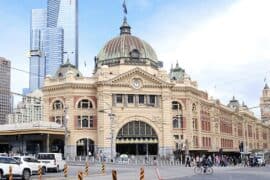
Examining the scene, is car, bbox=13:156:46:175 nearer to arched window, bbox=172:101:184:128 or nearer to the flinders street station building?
the flinders street station building

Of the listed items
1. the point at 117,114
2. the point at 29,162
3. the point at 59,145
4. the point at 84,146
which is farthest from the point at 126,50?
the point at 29,162

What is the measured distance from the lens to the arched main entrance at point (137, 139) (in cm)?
9219

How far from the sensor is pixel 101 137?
298ft

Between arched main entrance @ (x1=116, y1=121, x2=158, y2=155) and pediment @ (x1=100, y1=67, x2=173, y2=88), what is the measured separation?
7.75 meters

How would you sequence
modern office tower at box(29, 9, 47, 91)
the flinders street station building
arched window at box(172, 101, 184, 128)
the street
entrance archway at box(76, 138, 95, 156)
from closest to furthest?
the street < modern office tower at box(29, 9, 47, 91) < the flinders street station building < entrance archway at box(76, 138, 95, 156) < arched window at box(172, 101, 184, 128)

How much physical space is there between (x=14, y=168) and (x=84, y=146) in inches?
2228

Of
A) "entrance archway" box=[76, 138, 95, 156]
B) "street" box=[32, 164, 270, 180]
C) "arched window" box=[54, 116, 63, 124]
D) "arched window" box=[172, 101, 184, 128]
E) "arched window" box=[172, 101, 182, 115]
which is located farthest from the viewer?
"arched window" box=[172, 101, 182, 115]

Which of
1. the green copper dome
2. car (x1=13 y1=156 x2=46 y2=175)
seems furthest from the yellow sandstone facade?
car (x1=13 y1=156 x2=46 y2=175)

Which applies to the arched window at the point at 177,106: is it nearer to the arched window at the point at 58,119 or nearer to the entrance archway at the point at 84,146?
the entrance archway at the point at 84,146

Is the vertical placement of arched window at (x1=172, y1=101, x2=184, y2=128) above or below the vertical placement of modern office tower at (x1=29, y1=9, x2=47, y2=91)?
below

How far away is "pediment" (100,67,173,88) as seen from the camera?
306 feet

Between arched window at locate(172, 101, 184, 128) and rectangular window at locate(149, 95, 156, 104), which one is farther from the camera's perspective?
arched window at locate(172, 101, 184, 128)

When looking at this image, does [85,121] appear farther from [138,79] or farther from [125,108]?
[138,79]

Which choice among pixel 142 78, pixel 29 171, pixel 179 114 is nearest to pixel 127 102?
pixel 142 78
